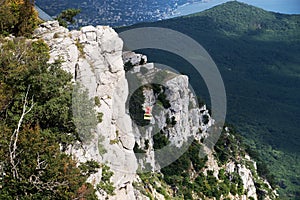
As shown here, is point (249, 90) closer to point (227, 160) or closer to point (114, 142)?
point (227, 160)

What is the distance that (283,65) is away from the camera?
16462 centimetres

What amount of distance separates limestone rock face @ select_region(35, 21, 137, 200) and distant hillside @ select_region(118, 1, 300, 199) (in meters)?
51.9

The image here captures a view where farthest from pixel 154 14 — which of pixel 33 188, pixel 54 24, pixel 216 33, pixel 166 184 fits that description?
pixel 33 188

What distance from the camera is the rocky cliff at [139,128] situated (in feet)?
50.3

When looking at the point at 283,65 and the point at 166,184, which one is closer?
the point at 166,184

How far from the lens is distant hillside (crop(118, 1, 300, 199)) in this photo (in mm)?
84625

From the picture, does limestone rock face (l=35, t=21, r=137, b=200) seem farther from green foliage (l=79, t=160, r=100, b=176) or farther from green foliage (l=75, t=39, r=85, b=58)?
green foliage (l=79, t=160, r=100, b=176)

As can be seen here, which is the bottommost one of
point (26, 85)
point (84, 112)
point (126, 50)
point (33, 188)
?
point (33, 188)

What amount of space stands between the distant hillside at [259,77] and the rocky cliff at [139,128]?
1252 inches

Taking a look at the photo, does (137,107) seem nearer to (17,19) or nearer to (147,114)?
(147,114)

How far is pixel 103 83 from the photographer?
54.8 ft

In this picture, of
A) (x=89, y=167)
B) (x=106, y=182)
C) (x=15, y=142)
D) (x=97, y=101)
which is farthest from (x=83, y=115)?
(x=15, y=142)

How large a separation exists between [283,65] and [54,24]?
6164 inches

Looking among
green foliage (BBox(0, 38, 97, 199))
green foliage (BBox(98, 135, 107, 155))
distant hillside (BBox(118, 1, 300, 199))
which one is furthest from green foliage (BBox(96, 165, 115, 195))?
distant hillside (BBox(118, 1, 300, 199))
